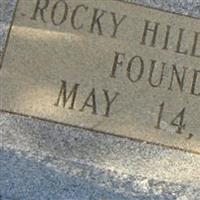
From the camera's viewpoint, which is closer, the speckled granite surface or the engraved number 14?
the speckled granite surface

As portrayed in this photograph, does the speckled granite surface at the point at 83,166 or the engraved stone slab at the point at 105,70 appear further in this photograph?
the engraved stone slab at the point at 105,70

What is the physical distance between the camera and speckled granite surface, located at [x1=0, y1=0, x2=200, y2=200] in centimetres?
263

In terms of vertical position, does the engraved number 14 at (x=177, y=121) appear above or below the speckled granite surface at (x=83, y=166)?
above

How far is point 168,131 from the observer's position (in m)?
2.78

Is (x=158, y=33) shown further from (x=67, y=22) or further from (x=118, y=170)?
(x=118, y=170)

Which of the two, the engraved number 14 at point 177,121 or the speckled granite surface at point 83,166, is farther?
the engraved number 14 at point 177,121

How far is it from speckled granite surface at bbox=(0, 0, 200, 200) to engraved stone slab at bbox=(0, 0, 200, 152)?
49 millimetres

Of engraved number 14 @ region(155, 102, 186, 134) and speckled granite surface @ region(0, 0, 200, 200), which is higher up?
engraved number 14 @ region(155, 102, 186, 134)

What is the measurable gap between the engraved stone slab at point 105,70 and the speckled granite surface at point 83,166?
5 centimetres

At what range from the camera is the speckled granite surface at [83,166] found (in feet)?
8.63

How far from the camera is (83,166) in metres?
2.69

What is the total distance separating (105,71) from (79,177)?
44 centimetres

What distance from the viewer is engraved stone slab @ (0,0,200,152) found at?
9.02ft

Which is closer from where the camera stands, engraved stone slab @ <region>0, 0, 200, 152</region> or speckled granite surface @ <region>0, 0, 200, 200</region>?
speckled granite surface @ <region>0, 0, 200, 200</region>
